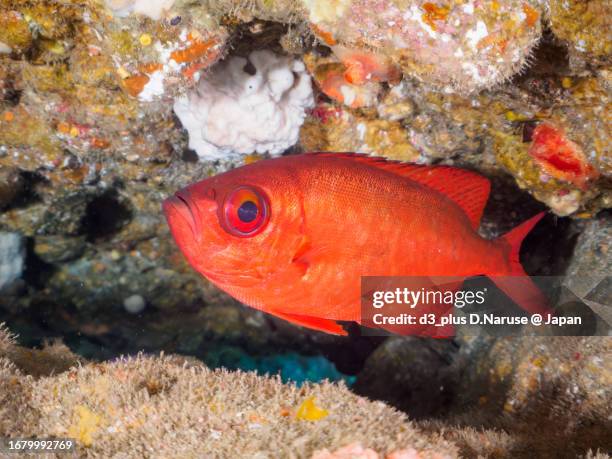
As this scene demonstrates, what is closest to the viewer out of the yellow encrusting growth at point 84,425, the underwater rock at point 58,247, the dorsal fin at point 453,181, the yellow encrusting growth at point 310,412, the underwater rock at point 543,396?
the yellow encrusting growth at point 310,412

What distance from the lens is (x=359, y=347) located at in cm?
595

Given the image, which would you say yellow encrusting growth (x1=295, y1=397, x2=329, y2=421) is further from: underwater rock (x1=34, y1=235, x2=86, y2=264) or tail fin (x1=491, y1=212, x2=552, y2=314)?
underwater rock (x1=34, y1=235, x2=86, y2=264)

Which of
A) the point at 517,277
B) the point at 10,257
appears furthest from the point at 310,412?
the point at 10,257

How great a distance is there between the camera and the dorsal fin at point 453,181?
9.28 ft

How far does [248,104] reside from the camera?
379 cm

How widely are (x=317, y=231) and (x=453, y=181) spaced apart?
1051mm

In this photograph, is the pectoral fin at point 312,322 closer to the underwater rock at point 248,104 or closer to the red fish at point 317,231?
the red fish at point 317,231

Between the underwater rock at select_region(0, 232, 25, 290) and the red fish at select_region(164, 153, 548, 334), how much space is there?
3795mm

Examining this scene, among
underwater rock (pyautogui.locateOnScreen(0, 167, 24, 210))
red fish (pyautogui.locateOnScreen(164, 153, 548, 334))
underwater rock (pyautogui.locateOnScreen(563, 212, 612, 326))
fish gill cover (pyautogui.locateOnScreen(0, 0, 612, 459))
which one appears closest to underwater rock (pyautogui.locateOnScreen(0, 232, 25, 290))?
fish gill cover (pyautogui.locateOnScreen(0, 0, 612, 459))

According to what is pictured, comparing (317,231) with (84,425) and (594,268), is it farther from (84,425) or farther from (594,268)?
(594,268)

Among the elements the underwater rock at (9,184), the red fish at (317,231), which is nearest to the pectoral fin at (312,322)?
the red fish at (317,231)

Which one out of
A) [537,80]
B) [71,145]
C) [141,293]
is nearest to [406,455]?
[537,80]

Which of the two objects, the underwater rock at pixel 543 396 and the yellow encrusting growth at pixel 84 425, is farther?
the underwater rock at pixel 543 396

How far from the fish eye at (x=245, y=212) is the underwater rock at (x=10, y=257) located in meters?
4.02
